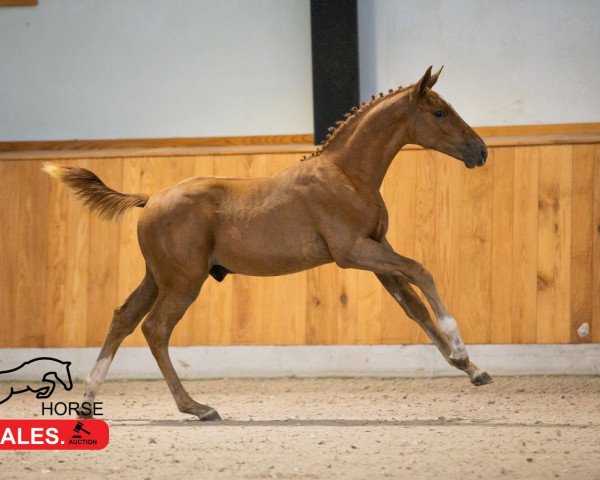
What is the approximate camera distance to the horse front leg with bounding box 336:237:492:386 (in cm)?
527

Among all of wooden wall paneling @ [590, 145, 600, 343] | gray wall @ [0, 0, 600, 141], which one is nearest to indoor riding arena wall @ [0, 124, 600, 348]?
wooden wall paneling @ [590, 145, 600, 343]

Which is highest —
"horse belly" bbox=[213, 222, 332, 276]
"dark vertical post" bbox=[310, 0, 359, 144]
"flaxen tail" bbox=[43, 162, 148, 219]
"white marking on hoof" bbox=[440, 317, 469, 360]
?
"dark vertical post" bbox=[310, 0, 359, 144]

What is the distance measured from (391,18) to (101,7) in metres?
2.43

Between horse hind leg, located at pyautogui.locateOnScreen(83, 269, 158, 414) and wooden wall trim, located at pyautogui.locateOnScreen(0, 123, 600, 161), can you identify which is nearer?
horse hind leg, located at pyautogui.locateOnScreen(83, 269, 158, 414)

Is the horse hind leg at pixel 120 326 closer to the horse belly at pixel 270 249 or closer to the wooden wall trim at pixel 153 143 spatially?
the horse belly at pixel 270 249

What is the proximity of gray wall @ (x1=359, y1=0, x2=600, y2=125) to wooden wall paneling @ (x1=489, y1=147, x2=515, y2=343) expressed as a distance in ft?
1.70

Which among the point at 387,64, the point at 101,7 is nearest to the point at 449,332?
the point at 387,64

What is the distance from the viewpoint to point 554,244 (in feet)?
24.6

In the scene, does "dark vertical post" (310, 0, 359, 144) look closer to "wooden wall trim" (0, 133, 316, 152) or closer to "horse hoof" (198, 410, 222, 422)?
"wooden wall trim" (0, 133, 316, 152)

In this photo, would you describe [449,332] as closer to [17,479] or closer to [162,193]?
[162,193]

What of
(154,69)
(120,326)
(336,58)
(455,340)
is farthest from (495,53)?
(120,326)

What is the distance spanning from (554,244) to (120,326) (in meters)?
3.27

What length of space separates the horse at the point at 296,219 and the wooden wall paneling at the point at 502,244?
1.86 metres

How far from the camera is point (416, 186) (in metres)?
7.68
